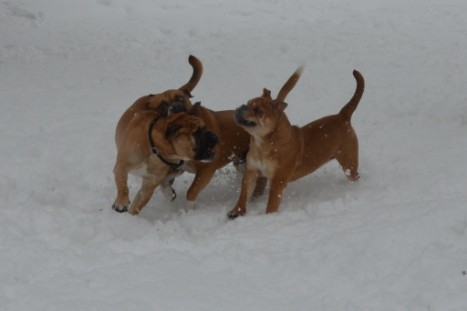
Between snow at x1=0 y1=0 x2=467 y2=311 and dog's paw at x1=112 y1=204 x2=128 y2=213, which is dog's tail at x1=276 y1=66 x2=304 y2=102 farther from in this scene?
dog's paw at x1=112 y1=204 x2=128 y2=213

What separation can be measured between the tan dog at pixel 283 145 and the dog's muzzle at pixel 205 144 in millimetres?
337

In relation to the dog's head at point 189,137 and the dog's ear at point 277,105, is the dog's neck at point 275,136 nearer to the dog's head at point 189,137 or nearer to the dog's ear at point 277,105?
the dog's ear at point 277,105

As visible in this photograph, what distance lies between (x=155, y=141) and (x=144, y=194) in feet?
2.62

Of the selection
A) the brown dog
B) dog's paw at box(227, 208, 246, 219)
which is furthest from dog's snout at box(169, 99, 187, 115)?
dog's paw at box(227, 208, 246, 219)

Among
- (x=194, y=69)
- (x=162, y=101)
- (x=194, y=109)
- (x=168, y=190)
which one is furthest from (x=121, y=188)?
(x=194, y=69)

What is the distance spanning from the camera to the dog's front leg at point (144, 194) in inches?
267

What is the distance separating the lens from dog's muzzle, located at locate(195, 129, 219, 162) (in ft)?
20.5

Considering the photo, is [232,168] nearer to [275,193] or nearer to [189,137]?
[275,193]

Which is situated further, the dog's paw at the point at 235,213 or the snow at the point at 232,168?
the dog's paw at the point at 235,213

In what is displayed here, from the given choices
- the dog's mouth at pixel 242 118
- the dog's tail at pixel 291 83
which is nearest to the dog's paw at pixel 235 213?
the dog's mouth at pixel 242 118

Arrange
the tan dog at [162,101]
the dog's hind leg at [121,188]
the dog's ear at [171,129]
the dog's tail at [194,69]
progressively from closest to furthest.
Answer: the dog's ear at [171,129] < the dog's hind leg at [121,188] < the tan dog at [162,101] < the dog's tail at [194,69]

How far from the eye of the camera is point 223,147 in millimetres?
7156

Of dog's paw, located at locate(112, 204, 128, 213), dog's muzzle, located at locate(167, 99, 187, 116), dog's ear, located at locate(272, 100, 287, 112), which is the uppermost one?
dog's ear, located at locate(272, 100, 287, 112)

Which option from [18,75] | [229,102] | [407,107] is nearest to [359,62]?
[407,107]
